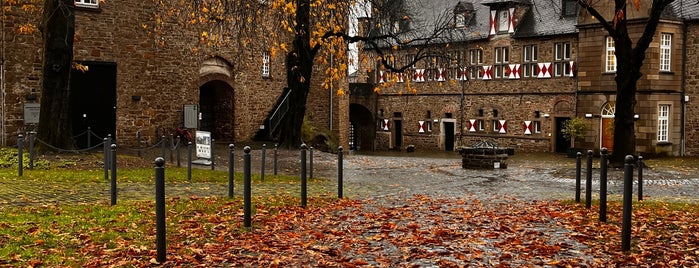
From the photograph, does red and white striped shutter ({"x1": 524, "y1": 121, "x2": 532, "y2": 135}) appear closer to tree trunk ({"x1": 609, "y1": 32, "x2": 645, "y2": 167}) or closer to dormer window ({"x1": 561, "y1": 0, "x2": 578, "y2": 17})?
dormer window ({"x1": 561, "y1": 0, "x2": 578, "y2": 17})

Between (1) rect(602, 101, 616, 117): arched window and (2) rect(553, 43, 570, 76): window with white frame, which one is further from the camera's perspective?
(2) rect(553, 43, 570, 76): window with white frame

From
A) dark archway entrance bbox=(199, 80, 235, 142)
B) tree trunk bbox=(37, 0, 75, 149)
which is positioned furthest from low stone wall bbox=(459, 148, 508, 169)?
dark archway entrance bbox=(199, 80, 235, 142)

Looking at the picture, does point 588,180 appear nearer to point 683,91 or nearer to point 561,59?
point 683,91

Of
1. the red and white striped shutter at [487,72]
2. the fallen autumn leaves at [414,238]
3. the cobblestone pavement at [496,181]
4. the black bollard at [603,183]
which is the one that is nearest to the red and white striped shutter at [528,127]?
the red and white striped shutter at [487,72]

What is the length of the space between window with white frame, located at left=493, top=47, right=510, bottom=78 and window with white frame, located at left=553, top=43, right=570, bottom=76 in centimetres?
328

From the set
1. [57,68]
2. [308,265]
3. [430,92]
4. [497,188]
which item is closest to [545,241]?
[308,265]

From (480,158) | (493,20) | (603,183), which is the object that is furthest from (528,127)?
(603,183)

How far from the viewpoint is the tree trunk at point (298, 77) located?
2370cm

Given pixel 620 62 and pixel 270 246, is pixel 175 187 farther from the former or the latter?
pixel 620 62

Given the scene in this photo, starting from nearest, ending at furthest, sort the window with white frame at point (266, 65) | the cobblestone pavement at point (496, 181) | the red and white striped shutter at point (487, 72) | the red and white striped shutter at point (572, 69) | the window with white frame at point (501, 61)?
the cobblestone pavement at point (496, 181)
the window with white frame at point (266, 65)
the red and white striped shutter at point (572, 69)
the window with white frame at point (501, 61)
the red and white striped shutter at point (487, 72)

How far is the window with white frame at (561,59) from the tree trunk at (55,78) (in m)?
26.4

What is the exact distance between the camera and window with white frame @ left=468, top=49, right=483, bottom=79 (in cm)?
4294

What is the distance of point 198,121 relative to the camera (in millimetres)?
28734

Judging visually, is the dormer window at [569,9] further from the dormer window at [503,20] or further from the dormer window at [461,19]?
the dormer window at [461,19]
